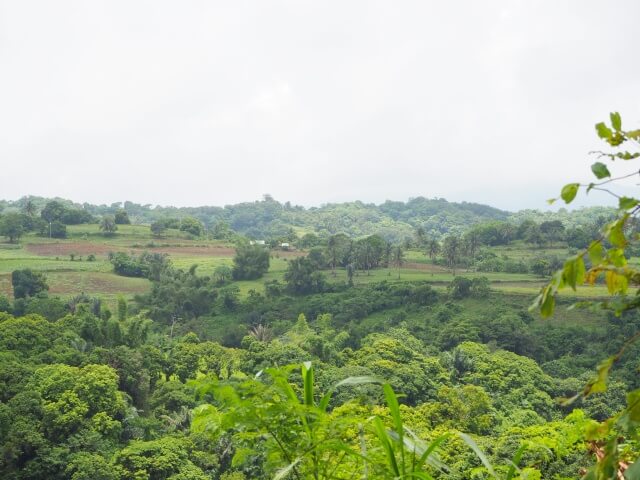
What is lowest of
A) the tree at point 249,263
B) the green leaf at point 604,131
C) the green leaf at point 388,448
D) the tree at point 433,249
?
the tree at point 249,263

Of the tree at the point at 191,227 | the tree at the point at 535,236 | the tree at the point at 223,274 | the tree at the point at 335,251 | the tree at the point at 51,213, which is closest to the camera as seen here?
the tree at the point at 223,274

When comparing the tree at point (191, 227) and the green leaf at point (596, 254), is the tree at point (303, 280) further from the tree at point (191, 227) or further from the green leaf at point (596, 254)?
the green leaf at point (596, 254)

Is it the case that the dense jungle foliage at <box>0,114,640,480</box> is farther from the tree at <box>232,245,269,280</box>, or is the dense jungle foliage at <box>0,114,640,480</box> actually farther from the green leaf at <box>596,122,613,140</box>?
the tree at <box>232,245,269,280</box>

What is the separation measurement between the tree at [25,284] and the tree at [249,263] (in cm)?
1726

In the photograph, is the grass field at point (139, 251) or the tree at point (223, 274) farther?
the tree at point (223, 274)

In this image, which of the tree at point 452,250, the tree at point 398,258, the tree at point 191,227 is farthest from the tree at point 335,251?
the tree at point 191,227

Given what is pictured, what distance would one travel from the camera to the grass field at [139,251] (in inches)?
1944

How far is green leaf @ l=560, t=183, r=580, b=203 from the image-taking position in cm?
150

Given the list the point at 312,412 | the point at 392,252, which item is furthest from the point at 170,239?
the point at 312,412

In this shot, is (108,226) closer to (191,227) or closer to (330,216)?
(191,227)

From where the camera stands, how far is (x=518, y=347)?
36656 mm

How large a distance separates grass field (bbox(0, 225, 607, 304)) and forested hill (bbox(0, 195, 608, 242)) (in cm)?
4487

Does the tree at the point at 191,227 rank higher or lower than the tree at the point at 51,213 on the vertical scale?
lower

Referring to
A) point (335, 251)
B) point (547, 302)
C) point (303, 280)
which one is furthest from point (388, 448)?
point (335, 251)
